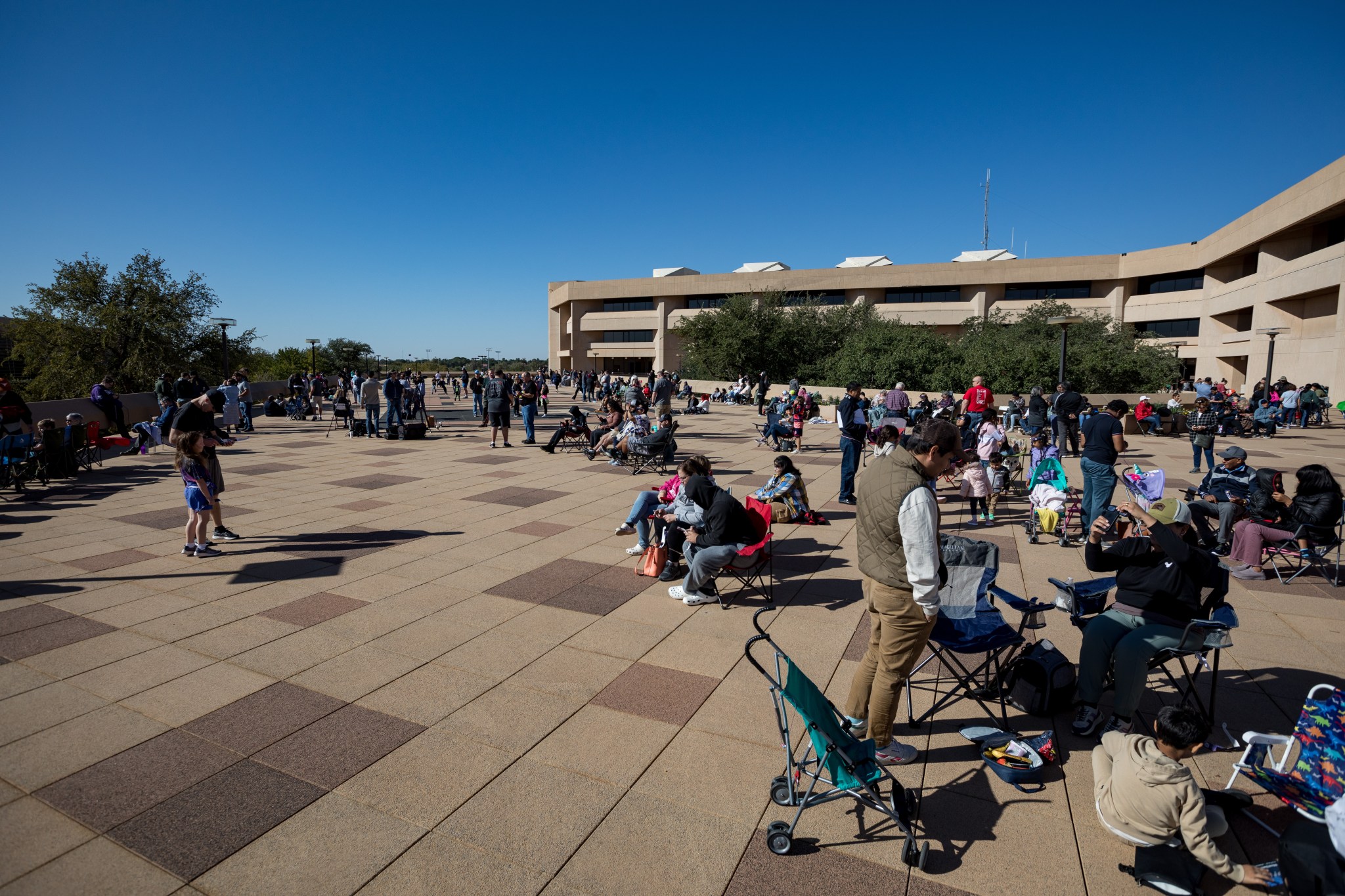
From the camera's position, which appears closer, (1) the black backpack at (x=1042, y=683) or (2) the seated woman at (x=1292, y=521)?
(1) the black backpack at (x=1042, y=683)

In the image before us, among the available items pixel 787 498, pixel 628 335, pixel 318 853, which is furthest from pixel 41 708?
pixel 628 335

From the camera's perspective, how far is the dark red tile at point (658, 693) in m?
3.94

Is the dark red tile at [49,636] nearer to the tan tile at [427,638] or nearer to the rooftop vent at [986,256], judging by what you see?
the tan tile at [427,638]

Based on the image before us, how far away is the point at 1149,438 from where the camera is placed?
19.1 meters

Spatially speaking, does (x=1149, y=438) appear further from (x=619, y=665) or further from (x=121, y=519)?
(x=121, y=519)

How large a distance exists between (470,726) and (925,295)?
57545mm

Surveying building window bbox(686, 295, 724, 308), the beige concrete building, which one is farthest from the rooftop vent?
building window bbox(686, 295, 724, 308)

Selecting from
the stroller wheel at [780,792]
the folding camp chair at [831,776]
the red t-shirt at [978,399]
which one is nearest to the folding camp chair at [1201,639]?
the folding camp chair at [831,776]

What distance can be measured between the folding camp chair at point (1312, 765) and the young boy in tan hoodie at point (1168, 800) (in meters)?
0.28

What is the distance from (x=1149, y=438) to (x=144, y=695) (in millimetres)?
22577

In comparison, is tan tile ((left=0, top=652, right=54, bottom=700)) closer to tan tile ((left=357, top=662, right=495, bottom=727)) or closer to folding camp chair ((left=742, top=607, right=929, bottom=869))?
tan tile ((left=357, top=662, right=495, bottom=727))

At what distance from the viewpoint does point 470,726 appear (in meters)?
3.77

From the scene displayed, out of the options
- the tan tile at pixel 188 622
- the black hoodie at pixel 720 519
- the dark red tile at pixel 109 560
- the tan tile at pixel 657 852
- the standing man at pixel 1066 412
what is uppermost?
the standing man at pixel 1066 412

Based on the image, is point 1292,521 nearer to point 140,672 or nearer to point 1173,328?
point 140,672
